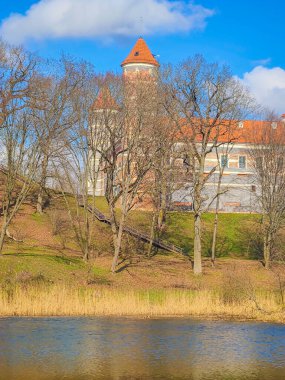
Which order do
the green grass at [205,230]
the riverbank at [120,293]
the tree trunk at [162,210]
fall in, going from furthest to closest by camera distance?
1. the green grass at [205,230]
2. the tree trunk at [162,210]
3. the riverbank at [120,293]

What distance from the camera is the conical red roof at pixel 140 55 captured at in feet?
299

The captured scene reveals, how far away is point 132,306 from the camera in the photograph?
26688mm

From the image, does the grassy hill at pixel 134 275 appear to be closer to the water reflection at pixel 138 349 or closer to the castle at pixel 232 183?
the water reflection at pixel 138 349

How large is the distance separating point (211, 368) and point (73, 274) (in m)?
21.6

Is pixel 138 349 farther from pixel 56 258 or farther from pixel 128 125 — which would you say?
pixel 128 125

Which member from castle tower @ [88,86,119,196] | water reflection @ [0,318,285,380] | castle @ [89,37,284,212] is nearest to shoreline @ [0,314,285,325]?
water reflection @ [0,318,285,380]

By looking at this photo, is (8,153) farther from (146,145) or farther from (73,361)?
(73,361)

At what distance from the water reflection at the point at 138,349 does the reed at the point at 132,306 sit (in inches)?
41.7

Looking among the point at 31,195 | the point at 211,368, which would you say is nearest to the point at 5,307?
the point at 211,368

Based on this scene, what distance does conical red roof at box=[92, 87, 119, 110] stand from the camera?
38.7 meters

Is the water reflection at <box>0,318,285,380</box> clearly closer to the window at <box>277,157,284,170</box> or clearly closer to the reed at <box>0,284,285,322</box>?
the reed at <box>0,284,285,322</box>

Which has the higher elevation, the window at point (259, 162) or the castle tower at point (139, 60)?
the castle tower at point (139, 60)

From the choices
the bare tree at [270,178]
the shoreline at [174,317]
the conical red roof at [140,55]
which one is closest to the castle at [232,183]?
the conical red roof at [140,55]

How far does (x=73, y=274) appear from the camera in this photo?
37.9 m
